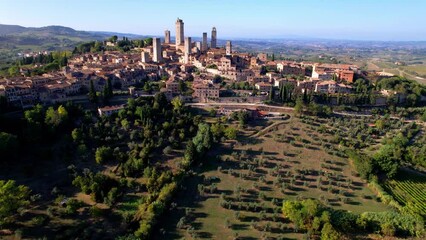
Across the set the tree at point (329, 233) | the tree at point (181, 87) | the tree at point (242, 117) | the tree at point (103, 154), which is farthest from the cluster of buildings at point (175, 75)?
the tree at point (329, 233)

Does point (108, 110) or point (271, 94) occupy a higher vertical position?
point (271, 94)

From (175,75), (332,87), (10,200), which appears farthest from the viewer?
(175,75)

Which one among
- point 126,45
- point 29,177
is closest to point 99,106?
point 29,177

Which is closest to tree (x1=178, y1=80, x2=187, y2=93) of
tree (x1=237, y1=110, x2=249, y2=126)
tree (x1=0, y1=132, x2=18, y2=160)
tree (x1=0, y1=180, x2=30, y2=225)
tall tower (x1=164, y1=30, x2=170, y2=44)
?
tree (x1=237, y1=110, x2=249, y2=126)

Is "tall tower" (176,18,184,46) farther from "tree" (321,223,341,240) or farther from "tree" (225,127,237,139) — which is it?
"tree" (321,223,341,240)

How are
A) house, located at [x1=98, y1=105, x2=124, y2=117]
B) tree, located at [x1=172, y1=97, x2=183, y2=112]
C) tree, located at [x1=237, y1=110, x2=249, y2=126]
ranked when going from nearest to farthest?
house, located at [x1=98, y1=105, x2=124, y2=117] < tree, located at [x1=237, y1=110, x2=249, y2=126] < tree, located at [x1=172, y1=97, x2=183, y2=112]

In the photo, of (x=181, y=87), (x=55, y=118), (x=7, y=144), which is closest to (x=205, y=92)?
(x=181, y=87)

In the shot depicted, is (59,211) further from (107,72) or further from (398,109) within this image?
(398,109)

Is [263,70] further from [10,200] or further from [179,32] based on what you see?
[10,200]

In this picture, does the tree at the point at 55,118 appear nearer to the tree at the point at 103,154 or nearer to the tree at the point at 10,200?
the tree at the point at 103,154
